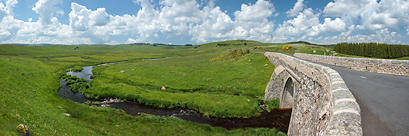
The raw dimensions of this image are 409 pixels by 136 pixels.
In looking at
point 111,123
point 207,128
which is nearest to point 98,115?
point 111,123

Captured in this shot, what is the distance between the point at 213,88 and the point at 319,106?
84.2 feet

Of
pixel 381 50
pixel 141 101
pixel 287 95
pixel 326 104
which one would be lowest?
pixel 141 101

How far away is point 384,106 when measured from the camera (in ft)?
26.7

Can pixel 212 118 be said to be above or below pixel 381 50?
below

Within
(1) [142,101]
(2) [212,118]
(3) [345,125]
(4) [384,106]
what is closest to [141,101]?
(1) [142,101]

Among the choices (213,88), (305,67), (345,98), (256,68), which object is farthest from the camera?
(256,68)

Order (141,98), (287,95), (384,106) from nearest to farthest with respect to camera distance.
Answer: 1. (384,106)
2. (287,95)
3. (141,98)

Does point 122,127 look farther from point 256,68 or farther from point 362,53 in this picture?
point 362,53

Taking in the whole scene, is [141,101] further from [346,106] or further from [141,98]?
[346,106]

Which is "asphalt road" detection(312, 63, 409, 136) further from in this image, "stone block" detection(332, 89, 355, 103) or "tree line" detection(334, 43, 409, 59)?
"tree line" detection(334, 43, 409, 59)

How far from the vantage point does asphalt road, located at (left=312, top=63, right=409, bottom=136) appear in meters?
6.57

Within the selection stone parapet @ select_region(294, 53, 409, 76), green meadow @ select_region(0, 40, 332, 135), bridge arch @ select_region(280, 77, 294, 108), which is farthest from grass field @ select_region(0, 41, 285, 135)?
stone parapet @ select_region(294, 53, 409, 76)

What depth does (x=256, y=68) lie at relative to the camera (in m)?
41.7

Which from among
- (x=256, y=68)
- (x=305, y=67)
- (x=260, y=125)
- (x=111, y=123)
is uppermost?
(x=305, y=67)
